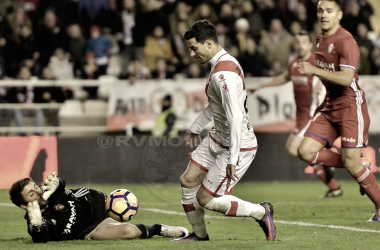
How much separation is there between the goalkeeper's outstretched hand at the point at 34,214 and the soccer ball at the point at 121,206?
857 mm

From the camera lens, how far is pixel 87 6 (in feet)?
49.1

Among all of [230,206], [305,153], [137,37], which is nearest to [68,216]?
[230,206]

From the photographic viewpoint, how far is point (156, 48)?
47.8 feet

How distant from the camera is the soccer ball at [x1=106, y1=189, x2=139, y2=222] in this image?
22.9ft

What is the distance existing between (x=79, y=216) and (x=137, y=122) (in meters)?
6.79

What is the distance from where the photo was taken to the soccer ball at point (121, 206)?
6984 mm

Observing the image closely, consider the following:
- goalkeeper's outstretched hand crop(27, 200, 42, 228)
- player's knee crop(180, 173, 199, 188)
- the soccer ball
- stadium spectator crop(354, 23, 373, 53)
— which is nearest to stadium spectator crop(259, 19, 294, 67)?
stadium spectator crop(354, 23, 373, 53)

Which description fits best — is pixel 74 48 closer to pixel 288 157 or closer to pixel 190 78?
pixel 190 78

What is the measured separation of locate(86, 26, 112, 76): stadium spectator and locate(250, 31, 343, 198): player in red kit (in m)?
4.50

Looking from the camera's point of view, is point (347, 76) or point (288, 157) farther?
point (288, 157)

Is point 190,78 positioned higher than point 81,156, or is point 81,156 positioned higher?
point 190,78

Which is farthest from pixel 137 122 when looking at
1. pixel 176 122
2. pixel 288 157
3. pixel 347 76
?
pixel 347 76

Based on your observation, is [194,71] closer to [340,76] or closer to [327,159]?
[327,159]

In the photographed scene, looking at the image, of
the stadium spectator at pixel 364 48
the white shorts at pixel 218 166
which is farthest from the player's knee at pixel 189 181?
the stadium spectator at pixel 364 48
